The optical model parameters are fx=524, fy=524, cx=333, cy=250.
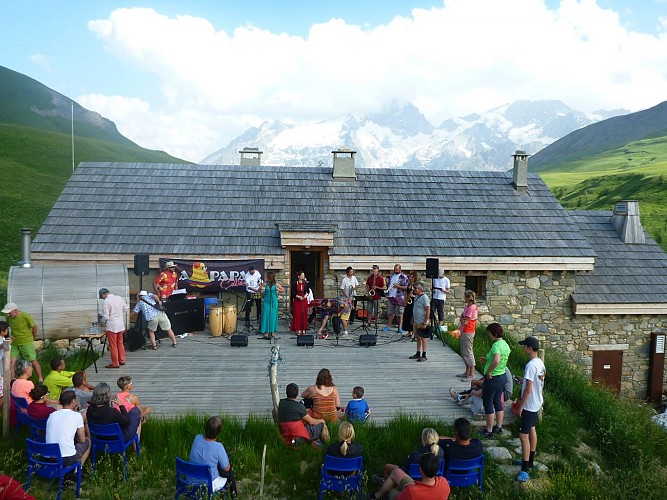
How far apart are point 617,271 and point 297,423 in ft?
44.2

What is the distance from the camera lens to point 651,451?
8031mm

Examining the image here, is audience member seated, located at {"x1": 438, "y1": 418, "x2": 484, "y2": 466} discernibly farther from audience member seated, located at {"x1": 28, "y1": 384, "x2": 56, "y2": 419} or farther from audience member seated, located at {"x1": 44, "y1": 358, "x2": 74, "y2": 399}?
audience member seated, located at {"x1": 44, "y1": 358, "x2": 74, "y2": 399}

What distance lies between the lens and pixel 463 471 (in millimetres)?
6453

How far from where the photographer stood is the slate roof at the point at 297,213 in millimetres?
14938

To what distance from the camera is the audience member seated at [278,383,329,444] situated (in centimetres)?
732

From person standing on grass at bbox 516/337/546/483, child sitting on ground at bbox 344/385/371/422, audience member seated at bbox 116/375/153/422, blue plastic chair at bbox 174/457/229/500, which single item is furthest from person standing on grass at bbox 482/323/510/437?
audience member seated at bbox 116/375/153/422

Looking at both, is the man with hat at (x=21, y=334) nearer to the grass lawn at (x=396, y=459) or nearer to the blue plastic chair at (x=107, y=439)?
the grass lawn at (x=396, y=459)

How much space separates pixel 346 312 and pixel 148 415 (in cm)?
574

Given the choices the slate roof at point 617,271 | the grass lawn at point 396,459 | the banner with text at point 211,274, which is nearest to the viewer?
the grass lawn at point 396,459

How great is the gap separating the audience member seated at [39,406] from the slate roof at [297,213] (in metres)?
7.63

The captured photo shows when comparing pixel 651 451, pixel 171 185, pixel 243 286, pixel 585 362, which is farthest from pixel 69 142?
pixel 651 451

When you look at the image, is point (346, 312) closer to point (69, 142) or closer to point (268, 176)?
point (268, 176)

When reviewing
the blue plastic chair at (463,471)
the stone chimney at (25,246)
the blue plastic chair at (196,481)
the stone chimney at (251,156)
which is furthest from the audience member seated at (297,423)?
the stone chimney at (251,156)

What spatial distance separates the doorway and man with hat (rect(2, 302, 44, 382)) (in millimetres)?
7507
